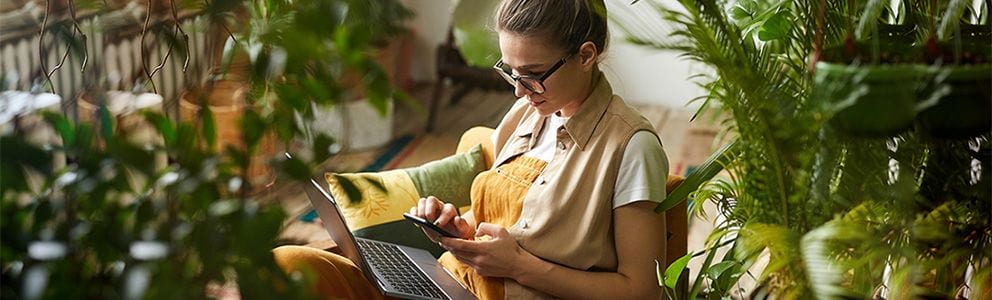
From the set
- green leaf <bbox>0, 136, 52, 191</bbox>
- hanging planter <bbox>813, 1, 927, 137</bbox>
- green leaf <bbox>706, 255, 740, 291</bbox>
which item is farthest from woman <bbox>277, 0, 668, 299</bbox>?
green leaf <bbox>0, 136, 52, 191</bbox>

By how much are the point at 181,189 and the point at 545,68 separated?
905 millimetres

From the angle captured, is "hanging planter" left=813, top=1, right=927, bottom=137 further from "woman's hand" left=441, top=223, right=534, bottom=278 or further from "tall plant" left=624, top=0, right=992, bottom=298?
"woman's hand" left=441, top=223, right=534, bottom=278

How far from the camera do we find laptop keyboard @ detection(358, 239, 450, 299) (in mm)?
1919

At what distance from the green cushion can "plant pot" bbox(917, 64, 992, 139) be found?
1.15 metres

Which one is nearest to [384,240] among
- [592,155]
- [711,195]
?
[592,155]

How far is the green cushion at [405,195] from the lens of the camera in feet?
7.27

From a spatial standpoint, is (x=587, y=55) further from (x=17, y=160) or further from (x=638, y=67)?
(x=638, y=67)

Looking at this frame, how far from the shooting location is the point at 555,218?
6.31ft

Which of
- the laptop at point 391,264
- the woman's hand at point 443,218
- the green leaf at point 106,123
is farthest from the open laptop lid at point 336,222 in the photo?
the green leaf at point 106,123

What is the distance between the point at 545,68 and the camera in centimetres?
190

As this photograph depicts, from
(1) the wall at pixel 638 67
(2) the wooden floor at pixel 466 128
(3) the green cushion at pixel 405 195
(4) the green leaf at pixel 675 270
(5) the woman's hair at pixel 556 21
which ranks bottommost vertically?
(2) the wooden floor at pixel 466 128

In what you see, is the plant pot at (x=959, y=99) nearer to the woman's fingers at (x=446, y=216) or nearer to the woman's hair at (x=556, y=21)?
the woman's hair at (x=556, y=21)

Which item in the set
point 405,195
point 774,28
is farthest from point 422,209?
point 774,28

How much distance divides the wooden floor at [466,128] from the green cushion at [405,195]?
5.35ft
